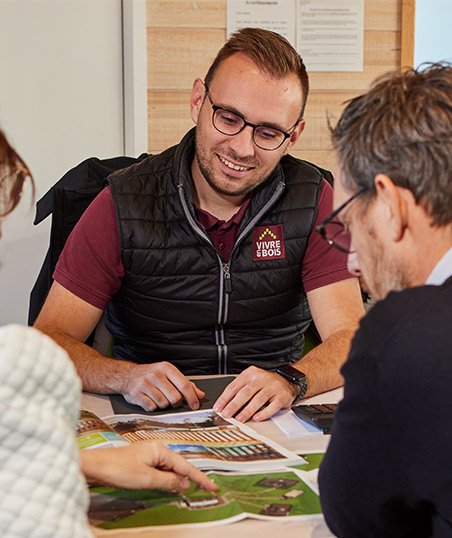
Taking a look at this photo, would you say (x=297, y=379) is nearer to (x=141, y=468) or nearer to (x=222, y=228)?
(x=222, y=228)

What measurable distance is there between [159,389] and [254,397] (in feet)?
0.64

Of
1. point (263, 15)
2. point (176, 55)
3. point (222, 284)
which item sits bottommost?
point (222, 284)

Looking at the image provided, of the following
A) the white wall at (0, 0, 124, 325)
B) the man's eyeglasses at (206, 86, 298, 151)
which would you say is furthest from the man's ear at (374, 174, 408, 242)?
the white wall at (0, 0, 124, 325)

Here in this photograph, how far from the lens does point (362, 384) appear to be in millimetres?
1104

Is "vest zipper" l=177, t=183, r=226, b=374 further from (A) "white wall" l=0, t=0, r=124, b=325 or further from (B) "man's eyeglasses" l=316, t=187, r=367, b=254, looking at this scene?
(A) "white wall" l=0, t=0, r=124, b=325

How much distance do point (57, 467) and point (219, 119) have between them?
4.92ft

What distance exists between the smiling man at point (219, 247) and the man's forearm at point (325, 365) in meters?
0.01

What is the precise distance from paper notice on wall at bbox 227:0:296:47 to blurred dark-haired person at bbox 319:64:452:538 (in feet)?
6.93

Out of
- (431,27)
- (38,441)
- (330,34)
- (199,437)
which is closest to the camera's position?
(38,441)

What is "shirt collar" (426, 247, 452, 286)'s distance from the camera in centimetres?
117

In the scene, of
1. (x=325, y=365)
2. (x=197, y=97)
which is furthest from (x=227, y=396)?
(x=197, y=97)

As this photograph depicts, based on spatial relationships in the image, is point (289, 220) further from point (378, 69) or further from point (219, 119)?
point (378, 69)

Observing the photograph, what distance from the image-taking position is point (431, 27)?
12.2ft

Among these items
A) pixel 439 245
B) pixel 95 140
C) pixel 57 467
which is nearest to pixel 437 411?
pixel 439 245
